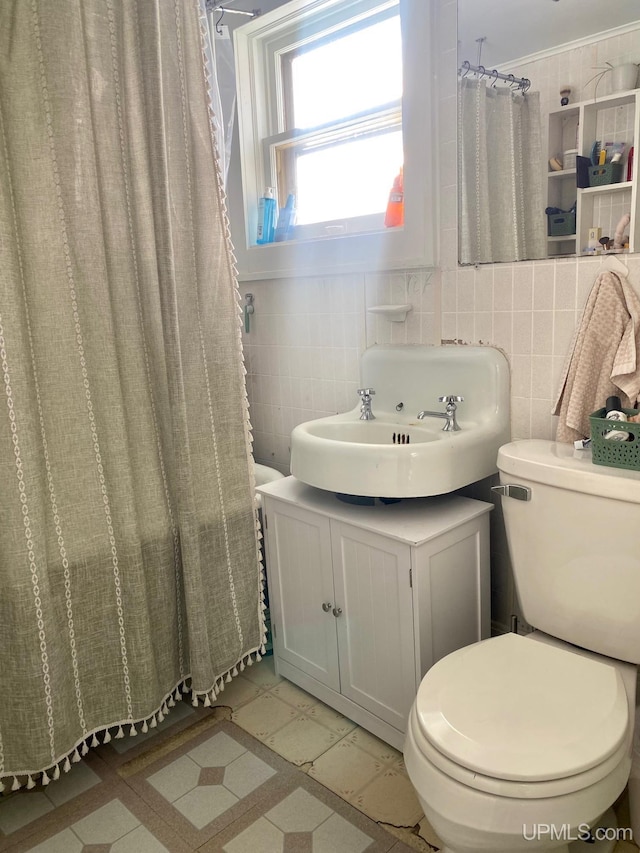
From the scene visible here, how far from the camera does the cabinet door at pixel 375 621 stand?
1.54 m

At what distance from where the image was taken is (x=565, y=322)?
1.58m

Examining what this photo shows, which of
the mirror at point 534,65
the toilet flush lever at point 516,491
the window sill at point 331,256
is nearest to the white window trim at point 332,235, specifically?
the window sill at point 331,256

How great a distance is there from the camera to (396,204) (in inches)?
75.4

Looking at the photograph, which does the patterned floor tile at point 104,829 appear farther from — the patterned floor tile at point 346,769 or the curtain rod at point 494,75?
the curtain rod at point 494,75

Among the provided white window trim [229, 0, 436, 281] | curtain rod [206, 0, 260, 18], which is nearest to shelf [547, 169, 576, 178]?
white window trim [229, 0, 436, 281]

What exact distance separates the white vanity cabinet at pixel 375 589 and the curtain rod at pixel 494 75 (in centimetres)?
105

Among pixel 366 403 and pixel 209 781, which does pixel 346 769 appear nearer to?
pixel 209 781

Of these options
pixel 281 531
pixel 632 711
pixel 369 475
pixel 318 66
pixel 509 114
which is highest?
pixel 318 66

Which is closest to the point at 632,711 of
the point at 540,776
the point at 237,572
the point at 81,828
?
the point at 540,776

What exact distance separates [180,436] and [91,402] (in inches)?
9.2

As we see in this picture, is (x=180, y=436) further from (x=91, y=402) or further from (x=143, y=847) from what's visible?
(x=143, y=847)

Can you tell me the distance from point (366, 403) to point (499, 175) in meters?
0.72

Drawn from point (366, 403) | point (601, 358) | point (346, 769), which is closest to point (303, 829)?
point (346, 769)

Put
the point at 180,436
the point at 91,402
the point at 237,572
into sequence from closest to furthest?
1. the point at 91,402
2. the point at 180,436
3. the point at 237,572
